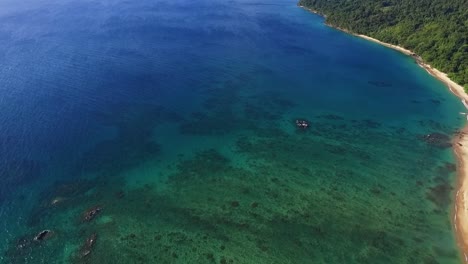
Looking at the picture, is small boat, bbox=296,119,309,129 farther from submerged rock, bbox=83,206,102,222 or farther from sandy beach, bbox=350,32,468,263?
submerged rock, bbox=83,206,102,222

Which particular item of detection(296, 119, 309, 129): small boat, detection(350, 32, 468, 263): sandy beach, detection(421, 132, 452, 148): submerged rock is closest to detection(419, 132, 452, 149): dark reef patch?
detection(421, 132, 452, 148): submerged rock

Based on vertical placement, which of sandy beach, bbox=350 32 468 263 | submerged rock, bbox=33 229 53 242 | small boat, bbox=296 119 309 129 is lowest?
submerged rock, bbox=33 229 53 242

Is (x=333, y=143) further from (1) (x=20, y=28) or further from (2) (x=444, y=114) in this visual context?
(1) (x=20, y=28)

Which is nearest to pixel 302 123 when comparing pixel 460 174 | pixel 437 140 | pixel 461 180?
pixel 437 140

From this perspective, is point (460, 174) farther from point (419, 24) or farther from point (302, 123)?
point (419, 24)

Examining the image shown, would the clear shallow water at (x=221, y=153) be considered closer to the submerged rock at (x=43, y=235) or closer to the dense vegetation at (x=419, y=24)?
the submerged rock at (x=43, y=235)

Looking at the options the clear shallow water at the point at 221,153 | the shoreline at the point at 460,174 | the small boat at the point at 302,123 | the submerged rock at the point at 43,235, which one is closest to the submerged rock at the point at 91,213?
the clear shallow water at the point at 221,153

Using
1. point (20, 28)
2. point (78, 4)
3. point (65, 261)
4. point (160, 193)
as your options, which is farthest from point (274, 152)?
point (78, 4)
